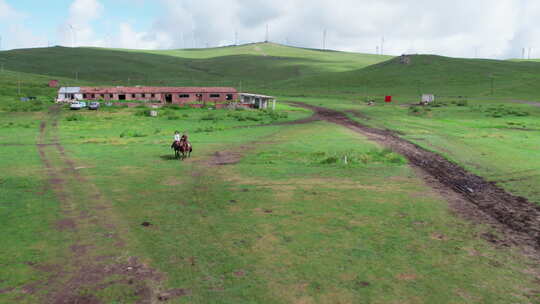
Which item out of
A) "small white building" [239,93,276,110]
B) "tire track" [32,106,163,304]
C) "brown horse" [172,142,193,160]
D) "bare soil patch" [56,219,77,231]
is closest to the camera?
"tire track" [32,106,163,304]

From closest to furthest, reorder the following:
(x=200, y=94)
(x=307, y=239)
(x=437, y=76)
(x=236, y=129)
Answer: (x=307, y=239) < (x=236, y=129) < (x=200, y=94) < (x=437, y=76)

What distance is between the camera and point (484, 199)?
20.3 m

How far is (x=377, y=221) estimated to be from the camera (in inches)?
655

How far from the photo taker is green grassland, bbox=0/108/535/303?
450 inches

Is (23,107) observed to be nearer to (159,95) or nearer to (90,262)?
(159,95)

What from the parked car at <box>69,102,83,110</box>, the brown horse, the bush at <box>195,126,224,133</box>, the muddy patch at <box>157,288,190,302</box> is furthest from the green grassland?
the parked car at <box>69,102,83,110</box>

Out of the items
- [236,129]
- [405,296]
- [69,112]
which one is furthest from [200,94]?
[405,296]

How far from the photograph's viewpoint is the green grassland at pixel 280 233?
11430 millimetres

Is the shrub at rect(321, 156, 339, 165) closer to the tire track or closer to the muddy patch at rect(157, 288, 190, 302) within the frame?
the tire track

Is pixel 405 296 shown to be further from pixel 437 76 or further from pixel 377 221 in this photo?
pixel 437 76

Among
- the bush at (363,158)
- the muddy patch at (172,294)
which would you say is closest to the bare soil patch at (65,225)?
the muddy patch at (172,294)

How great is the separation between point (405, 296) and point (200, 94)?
89.1 metres

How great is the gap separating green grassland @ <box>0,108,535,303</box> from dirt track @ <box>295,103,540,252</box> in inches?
45.9

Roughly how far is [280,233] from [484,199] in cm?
1133
